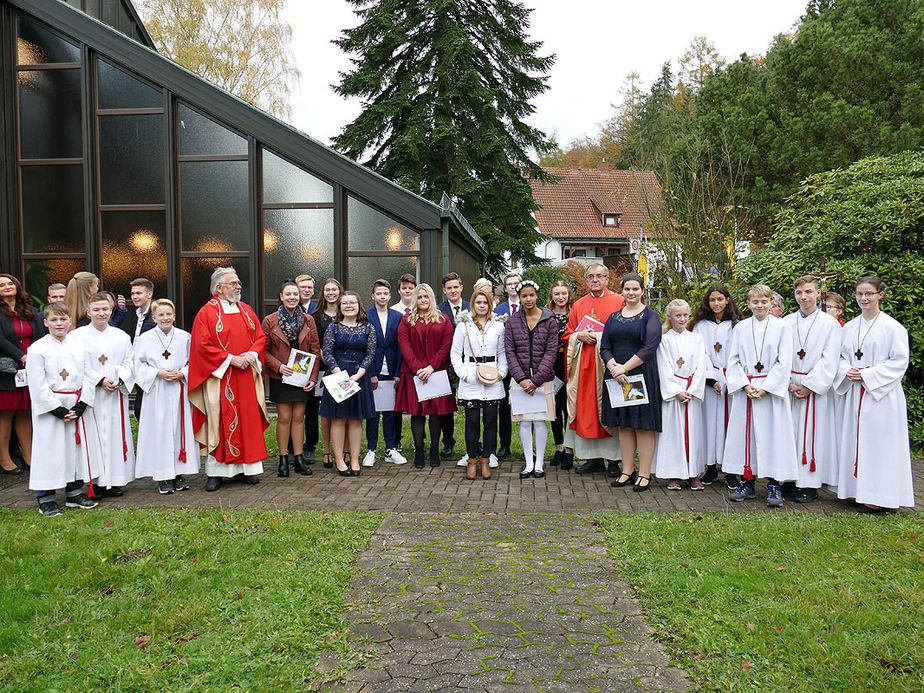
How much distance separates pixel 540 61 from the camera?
24.7 meters

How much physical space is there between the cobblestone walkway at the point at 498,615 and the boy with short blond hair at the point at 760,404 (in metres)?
1.94

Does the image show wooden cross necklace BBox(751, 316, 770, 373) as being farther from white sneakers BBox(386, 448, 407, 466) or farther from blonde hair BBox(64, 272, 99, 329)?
blonde hair BBox(64, 272, 99, 329)

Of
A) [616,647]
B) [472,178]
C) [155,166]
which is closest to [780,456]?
[616,647]

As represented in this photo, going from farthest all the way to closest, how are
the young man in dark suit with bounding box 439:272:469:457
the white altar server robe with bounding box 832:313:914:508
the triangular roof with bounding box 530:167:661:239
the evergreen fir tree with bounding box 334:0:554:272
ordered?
the triangular roof with bounding box 530:167:661:239, the evergreen fir tree with bounding box 334:0:554:272, the young man in dark suit with bounding box 439:272:469:457, the white altar server robe with bounding box 832:313:914:508

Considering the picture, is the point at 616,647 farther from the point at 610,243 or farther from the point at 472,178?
the point at 610,243

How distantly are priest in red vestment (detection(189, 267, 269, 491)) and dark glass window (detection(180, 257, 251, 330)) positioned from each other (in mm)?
4862

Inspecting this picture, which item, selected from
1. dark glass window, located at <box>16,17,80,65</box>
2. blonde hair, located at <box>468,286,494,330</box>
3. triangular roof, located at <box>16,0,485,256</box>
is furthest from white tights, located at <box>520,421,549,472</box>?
dark glass window, located at <box>16,17,80,65</box>

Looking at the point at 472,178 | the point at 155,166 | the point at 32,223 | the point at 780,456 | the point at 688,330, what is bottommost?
the point at 780,456

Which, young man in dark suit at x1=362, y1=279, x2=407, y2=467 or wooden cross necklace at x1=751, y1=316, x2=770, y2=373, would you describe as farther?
young man in dark suit at x1=362, y1=279, x2=407, y2=467

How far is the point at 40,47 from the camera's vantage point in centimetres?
1277

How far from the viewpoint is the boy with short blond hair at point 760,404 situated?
7.04 metres

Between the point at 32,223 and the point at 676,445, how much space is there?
36.8ft

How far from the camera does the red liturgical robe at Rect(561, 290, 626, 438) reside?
8.22 meters

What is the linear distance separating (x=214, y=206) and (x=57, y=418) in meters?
6.57
